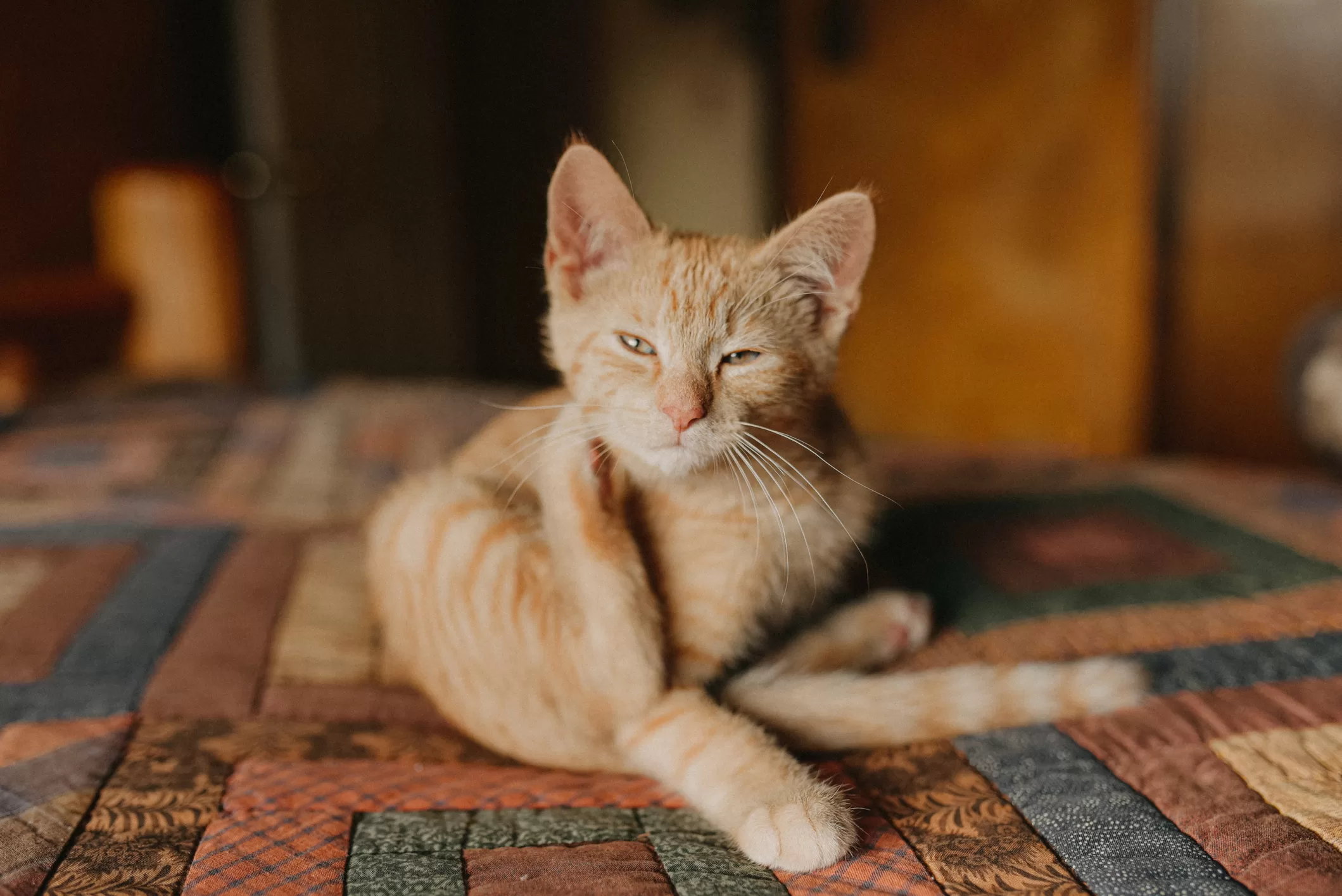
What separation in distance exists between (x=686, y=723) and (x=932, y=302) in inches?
102

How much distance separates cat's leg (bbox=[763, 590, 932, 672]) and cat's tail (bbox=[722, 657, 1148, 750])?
10 centimetres

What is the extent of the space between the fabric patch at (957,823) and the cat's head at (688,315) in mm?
353

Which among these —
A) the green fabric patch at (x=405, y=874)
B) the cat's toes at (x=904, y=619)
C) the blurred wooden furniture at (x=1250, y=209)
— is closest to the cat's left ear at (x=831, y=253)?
the cat's toes at (x=904, y=619)

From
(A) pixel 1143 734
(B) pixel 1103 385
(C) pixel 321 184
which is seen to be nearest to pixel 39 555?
(A) pixel 1143 734

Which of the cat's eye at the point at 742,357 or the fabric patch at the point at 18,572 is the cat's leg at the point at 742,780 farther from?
the fabric patch at the point at 18,572

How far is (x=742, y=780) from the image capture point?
868 millimetres

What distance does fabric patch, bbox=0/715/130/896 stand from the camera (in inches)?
29.4

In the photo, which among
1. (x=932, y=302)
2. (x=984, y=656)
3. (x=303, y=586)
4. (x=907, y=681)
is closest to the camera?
(x=907, y=681)

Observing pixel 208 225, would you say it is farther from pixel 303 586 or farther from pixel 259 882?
pixel 259 882

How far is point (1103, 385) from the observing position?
2.82 metres

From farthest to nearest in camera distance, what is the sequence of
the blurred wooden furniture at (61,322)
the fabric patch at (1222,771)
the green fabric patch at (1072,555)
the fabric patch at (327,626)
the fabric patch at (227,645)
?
the blurred wooden furniture at (61,322), the green fabric patch at (1072,555), the fabric patch at (327,626), the fabric patch at (227,645), the fabric patch at (1222,771)

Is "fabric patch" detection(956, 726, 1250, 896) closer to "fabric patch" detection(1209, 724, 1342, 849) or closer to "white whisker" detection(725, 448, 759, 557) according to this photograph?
"fabric patch" detection(1209, 724, 1342, 849)

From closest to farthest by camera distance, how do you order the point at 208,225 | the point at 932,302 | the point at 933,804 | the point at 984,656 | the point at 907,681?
the point at 933,804
the point at 907,681
the point at 984,656
the point at 932,302
the point at 208,225

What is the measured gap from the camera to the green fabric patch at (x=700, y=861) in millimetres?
749
